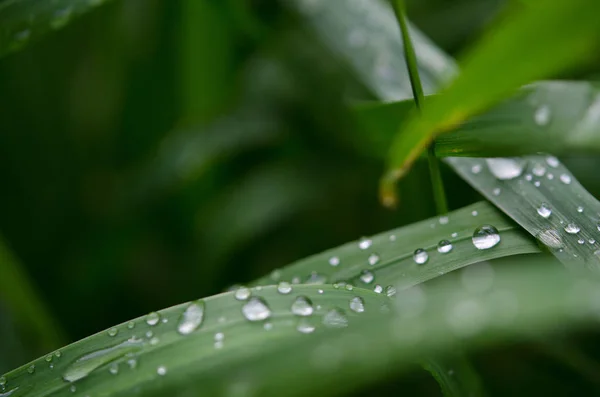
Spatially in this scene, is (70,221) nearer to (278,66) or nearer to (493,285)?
(278,66)

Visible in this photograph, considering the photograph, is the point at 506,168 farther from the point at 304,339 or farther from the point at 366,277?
the point at 304,339

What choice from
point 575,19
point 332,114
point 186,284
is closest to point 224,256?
point 186,284

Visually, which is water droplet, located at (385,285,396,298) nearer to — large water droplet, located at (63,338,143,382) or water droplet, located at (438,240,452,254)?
water droplet, located at (438,240,452,254)

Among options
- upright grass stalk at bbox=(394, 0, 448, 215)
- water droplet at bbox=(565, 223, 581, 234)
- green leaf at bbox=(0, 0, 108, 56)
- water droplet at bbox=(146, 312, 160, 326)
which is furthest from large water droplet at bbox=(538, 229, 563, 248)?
green leaf at bbox=(0, 0, 108, 56)

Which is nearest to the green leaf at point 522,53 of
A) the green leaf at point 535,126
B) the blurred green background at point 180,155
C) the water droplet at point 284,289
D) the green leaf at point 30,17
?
the green leaf at point 535,126

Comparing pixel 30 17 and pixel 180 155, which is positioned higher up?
pixel 30 17

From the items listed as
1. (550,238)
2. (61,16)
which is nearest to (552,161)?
(550,238)
